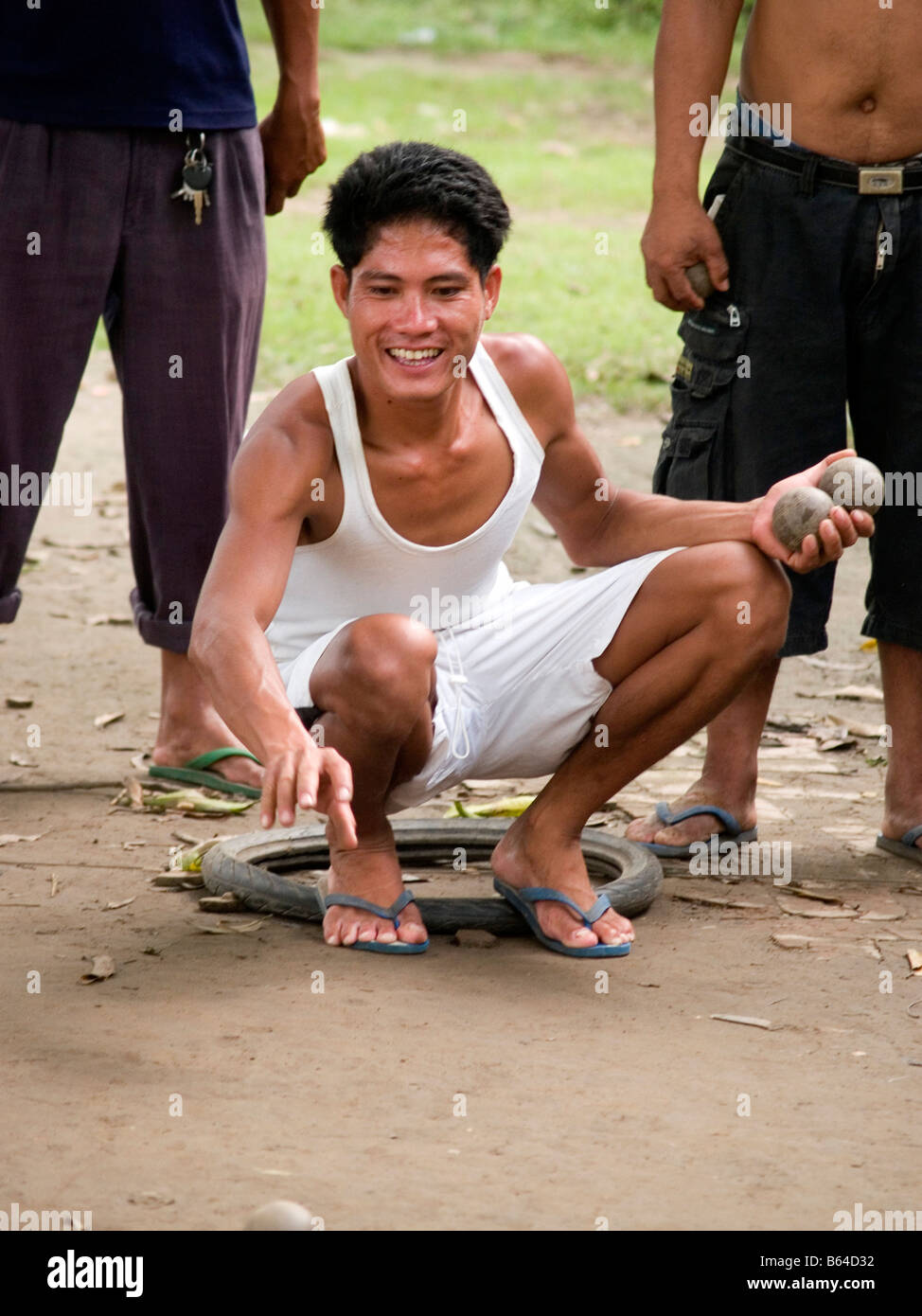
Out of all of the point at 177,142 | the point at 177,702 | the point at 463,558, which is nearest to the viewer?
the point at 463,558

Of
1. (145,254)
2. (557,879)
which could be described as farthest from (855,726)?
(145,254)

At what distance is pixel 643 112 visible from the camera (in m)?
14.3

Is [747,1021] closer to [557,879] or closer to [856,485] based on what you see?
[557,879]

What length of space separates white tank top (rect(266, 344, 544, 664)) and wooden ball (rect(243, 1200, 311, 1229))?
141 centimetres

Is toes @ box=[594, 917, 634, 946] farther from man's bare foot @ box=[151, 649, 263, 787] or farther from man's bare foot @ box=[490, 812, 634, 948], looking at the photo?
man's bare foot @ box=[151, 649, 263, 787]

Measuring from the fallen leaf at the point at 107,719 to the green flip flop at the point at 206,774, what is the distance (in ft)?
1.50

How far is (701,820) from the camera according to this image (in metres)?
3.87

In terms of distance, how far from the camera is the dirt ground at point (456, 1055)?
2.39 meters

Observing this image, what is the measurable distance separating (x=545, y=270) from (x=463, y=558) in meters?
6.63

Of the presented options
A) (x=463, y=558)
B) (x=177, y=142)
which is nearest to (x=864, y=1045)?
(x=463, y=558)

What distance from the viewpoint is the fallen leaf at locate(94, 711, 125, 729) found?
469 cm

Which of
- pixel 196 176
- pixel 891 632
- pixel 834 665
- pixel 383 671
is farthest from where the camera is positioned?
pixel 834 665

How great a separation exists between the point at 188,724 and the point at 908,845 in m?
1.69
